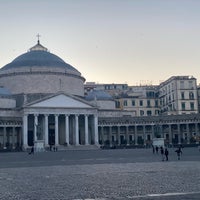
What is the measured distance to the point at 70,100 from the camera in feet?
251

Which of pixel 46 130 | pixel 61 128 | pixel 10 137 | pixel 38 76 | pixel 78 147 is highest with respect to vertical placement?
pixel 38 76

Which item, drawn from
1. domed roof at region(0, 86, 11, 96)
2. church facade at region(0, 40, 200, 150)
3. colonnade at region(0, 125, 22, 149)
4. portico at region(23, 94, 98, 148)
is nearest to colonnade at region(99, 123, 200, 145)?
church facade at region(0, 40, 200, 150)

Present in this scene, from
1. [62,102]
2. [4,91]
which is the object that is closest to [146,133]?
[62,102]

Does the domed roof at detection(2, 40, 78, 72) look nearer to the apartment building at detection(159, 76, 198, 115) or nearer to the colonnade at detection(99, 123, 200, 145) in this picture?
the colonnade at detection(99, 123, 200, 145)

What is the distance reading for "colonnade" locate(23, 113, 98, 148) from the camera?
73375 mm

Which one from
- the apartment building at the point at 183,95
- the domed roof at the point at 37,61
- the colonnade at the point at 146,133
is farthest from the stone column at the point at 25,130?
the apartment building at the point at 183,95

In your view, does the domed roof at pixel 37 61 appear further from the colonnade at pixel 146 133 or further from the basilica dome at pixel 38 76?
the colonnade at pixel 146 133

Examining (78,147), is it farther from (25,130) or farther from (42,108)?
(25,130)

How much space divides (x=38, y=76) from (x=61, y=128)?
47.8 ft

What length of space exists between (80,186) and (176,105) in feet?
283

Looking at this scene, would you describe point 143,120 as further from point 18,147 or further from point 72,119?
point 18,147

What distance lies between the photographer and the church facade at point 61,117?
74062 millimetres

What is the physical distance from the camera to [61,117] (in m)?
78.2

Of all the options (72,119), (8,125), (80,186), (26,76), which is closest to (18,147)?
(8,125)
